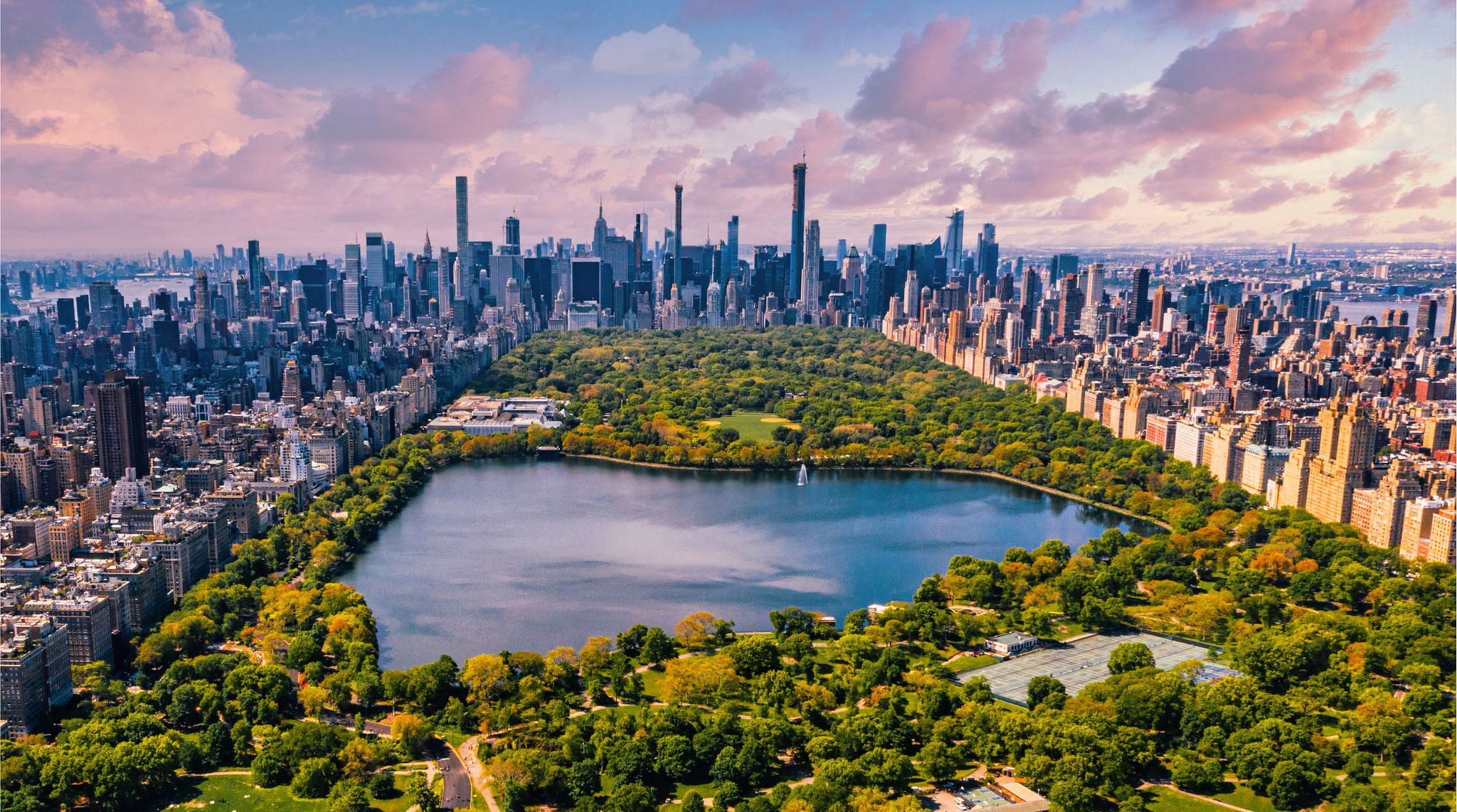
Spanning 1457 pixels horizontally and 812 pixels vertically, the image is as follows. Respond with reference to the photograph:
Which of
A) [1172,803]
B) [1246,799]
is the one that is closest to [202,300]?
[1172,803]

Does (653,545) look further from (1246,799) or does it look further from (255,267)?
(255,267)

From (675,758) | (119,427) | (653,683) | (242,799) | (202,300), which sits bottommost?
(242,799)

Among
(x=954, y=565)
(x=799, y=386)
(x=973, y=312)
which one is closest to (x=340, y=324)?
(x=799, y=386)

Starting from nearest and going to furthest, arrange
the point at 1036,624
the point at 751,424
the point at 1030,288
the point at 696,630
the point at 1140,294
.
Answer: the point at 696,630
the point at 1036,624
the point at 751,424
the point at 1140,294
the point at 1030,288

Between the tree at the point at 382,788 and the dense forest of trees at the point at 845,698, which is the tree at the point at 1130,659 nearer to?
the dense forest of trees at the point at 845,698

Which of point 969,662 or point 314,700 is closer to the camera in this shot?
point 314,700

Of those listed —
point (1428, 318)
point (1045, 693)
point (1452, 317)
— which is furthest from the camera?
point (1428, 318)
